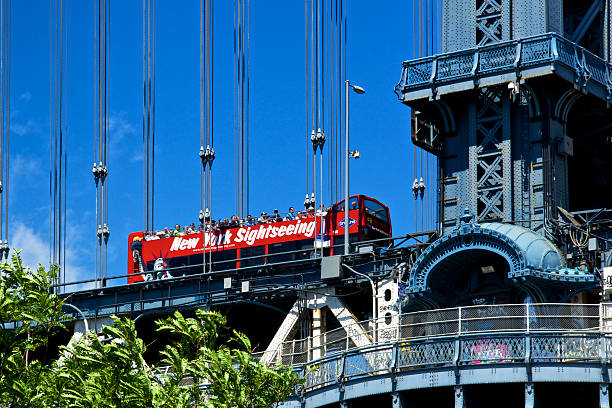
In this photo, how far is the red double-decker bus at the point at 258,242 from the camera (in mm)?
84250

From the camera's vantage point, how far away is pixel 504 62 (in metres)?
71.9

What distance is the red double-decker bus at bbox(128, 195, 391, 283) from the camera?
84.2m

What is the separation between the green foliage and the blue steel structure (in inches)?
391

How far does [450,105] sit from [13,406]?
91.1 ft

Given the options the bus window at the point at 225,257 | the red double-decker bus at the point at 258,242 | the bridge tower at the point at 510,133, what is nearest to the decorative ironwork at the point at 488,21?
the bridge tower at the point at 510,133

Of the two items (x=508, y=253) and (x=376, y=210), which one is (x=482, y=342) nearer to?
(x=508, y=253)

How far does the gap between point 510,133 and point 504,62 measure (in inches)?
124

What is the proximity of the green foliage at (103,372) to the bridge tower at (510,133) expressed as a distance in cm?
1501

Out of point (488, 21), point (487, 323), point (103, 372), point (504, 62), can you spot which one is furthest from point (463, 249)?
point (103, 372)

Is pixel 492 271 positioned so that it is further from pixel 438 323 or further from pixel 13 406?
pixel 13 406

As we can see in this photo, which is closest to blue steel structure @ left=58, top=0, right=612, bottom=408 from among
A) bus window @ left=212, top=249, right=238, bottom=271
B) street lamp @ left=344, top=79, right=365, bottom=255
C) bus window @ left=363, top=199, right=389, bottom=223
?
street lamp @ left=344, top=79, right=365, bottom=255

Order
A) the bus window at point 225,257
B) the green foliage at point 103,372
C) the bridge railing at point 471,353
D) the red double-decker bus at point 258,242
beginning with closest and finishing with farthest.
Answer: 1. the green foliage at point 103,372
2. the bridge railing at point 471,353
3. the red double-decker bus at point 258,242
4. the bus window at point 225,257

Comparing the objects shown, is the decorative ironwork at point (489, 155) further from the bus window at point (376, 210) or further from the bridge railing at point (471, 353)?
the bus window at point (376, 210)

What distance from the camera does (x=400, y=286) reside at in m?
73.2
